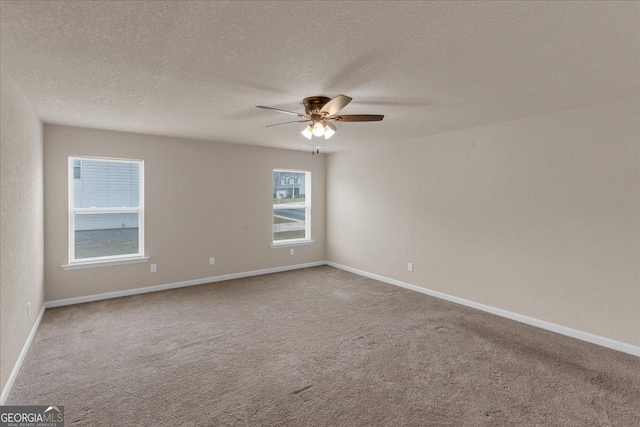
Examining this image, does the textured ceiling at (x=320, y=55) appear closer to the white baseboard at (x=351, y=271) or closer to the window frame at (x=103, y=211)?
the window frame at (x=103, y=211)

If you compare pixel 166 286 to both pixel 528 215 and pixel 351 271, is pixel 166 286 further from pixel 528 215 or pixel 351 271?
pixel 528 215

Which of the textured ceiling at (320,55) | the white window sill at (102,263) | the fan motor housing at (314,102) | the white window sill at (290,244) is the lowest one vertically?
the white window sill at (102,263)

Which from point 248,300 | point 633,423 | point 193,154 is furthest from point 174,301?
point 633,423

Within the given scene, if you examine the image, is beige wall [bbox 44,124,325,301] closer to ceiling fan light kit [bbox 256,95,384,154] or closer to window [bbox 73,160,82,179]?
window [bbox 73,160,82,179]

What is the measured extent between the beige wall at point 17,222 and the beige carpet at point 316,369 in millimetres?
322

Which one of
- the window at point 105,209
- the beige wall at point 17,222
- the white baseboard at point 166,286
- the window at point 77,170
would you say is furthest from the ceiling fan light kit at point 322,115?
the white baseboard at point 166,286

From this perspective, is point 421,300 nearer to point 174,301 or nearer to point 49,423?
point 174,301

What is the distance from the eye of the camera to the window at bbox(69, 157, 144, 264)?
434 cm

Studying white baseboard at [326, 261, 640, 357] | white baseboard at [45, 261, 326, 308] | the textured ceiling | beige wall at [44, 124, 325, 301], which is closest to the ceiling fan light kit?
the textured ceiling

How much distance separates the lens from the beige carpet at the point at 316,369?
2123mm

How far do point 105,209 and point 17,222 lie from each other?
6.39ft

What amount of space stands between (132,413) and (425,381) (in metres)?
2.09

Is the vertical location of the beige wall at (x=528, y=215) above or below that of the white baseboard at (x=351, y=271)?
above

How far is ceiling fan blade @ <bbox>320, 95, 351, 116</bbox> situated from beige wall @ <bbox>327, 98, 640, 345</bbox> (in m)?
2.37
